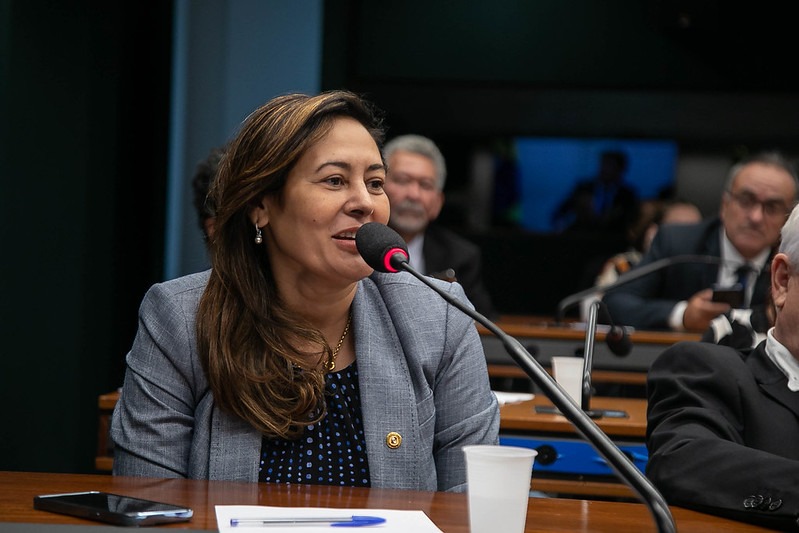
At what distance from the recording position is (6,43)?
3.74 m

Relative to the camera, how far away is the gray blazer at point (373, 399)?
1751 mm

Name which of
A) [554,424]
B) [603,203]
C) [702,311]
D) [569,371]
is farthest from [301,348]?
[603,203]

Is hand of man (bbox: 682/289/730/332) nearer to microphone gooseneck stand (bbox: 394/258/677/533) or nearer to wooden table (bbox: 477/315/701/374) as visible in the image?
wooden table (bbox: 477/315/701/374)

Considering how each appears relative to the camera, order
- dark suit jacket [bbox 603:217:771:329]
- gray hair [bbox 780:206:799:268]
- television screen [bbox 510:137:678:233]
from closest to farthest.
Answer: gray hair [bbox 780:206:799:268], dark suit jacket [bbox 603:217:771:329], television screen [bbox 510:137:678:233]

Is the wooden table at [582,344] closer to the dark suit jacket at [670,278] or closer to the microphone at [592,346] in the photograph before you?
the dark suit jacket at [670,278]

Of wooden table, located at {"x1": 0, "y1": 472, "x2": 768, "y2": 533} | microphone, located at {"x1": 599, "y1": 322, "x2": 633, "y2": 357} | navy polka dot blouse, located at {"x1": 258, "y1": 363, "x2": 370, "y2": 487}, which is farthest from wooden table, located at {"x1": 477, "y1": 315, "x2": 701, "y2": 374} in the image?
wooden table, located at {"x1": 0, "y1": 472, "x2": 768, "y2": 533}

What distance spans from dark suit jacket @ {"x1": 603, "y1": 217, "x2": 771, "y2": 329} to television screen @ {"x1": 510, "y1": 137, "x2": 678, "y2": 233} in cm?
366

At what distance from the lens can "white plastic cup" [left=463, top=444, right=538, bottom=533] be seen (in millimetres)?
1198

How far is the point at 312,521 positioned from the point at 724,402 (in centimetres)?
78

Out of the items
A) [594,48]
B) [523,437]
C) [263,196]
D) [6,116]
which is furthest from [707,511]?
[594,48]

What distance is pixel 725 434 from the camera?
5.58ft

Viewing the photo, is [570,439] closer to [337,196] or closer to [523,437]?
[523,437]

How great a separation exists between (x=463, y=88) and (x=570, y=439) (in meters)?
5.53

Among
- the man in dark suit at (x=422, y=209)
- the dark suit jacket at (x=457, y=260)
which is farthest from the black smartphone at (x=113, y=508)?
the dark suit jacket at (x=457, y=260)
